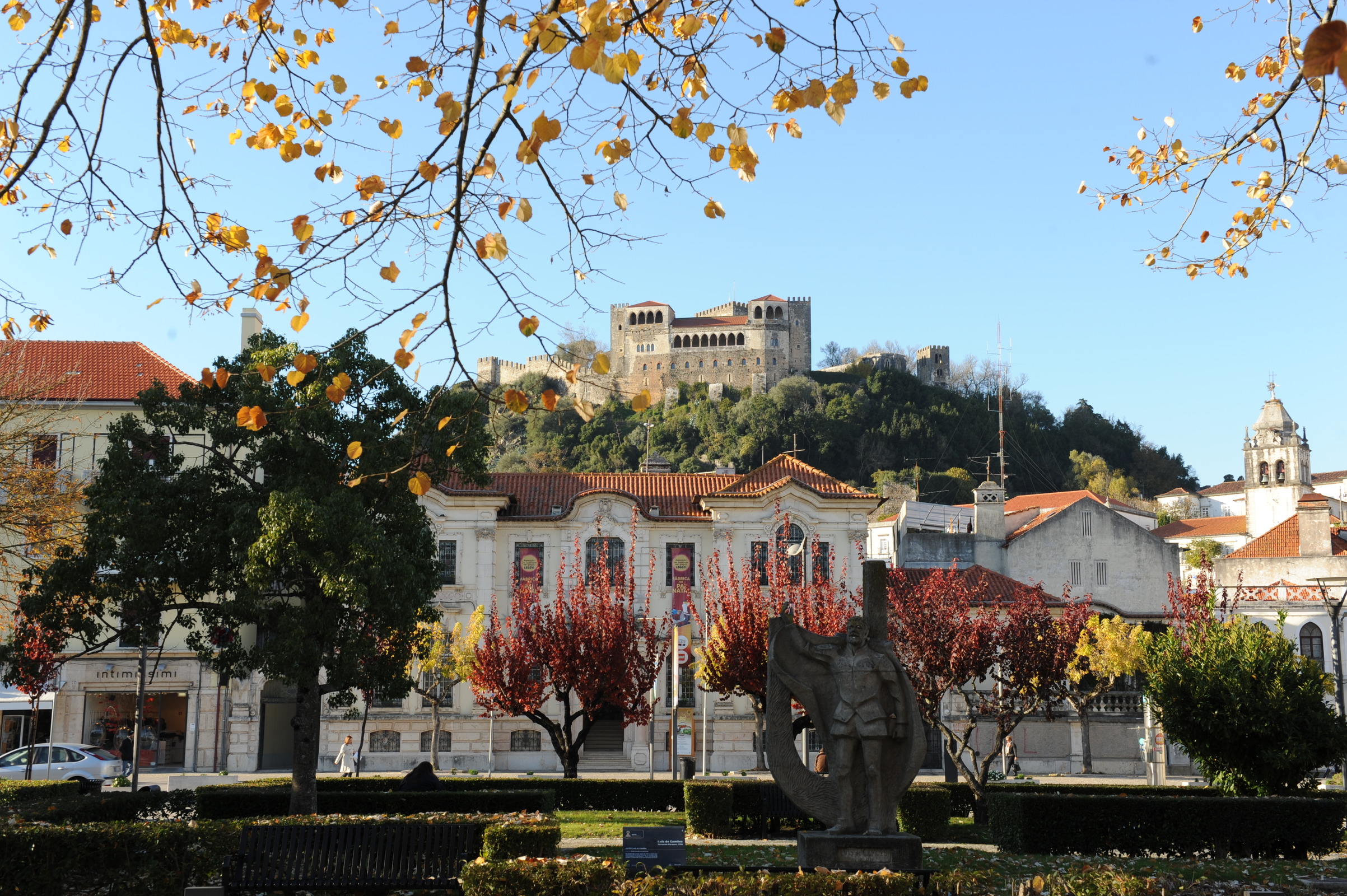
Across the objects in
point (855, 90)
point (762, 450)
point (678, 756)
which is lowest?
point (678, 756)

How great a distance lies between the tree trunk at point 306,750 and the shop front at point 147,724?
16.7 meters

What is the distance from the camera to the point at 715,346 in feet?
409

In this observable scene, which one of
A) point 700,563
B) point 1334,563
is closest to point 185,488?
point 700,563

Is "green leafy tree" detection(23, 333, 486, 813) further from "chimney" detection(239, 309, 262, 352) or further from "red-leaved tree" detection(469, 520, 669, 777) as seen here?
"chimney" detection(239, 309, 262, 352)

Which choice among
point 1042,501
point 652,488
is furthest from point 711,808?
point 1042,501

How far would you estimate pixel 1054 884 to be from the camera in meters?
9.36

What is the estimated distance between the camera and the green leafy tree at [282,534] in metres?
18.0

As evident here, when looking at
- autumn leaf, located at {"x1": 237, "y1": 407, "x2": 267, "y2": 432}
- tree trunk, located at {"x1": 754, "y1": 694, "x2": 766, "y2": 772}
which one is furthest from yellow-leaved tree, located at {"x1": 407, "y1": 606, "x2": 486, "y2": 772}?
autumn leaf, located at {"x1": 237, "y1": 407, "x2": 267, "y2": 432}

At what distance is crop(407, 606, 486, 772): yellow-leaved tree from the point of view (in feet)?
105

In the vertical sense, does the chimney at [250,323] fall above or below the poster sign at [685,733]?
above

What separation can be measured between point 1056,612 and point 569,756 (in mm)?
18915

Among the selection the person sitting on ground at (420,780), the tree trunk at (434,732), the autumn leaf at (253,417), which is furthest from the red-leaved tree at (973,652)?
the autumn leaf at (253,417)

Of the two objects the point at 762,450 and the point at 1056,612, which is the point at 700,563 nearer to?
the point at 1056,612

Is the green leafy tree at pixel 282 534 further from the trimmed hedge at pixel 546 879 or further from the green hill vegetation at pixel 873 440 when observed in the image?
the green hill vegetation at pixel 873 440
